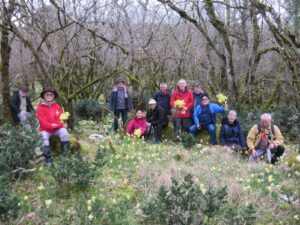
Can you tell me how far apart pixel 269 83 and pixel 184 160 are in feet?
28.8

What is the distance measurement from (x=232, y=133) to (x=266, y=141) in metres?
1.06

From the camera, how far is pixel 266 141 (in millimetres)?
7844

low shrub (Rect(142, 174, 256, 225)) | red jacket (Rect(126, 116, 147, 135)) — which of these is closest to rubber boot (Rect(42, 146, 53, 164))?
low shrub (Rect(142, 174, 256, 225))

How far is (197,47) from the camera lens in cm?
1755

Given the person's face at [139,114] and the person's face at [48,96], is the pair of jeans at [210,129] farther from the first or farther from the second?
the person's face at [48,96]

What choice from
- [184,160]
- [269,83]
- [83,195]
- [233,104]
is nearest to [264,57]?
[269,83]

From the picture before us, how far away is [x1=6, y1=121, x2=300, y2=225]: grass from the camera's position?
13.8ft

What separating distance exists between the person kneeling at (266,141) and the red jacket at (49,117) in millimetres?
4047

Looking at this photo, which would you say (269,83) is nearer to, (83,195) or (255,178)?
(255,178)

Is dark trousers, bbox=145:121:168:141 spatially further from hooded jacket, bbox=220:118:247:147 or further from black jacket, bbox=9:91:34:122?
black jacket, bbox=9:91:34:122

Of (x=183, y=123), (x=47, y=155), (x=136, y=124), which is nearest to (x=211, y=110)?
(x=183, y=123)

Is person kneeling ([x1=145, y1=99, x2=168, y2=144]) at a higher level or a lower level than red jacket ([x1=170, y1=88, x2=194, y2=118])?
lower

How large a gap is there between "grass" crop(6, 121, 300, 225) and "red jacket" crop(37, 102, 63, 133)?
82 cm

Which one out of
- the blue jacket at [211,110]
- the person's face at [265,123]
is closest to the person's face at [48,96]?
the blue jacket at [211,110]
